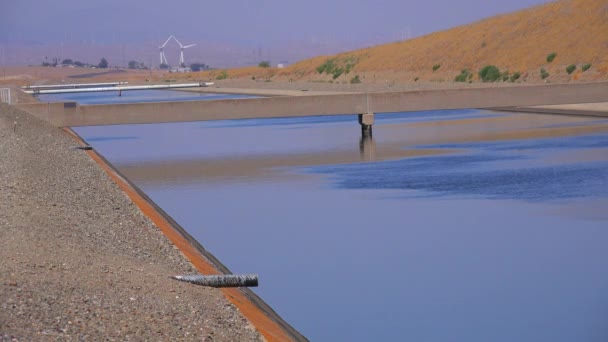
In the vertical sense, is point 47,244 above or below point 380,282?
above

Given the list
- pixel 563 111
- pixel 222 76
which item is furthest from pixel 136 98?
pixel 222 76

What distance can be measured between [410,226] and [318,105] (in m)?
18.0

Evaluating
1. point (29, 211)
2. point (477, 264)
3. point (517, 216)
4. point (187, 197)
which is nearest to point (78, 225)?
point (29, 211)

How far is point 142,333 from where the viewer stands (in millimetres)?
7539

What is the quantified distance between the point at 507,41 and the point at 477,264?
300 ft

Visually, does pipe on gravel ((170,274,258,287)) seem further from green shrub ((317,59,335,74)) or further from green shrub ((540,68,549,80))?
green shrub ((317,59,335,74))

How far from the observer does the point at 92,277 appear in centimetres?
928

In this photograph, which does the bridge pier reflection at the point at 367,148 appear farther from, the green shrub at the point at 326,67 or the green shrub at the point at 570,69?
the green shrub at the point at 326,67

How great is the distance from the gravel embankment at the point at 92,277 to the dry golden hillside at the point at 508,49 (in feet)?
180

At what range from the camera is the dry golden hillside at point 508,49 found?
78.4 meters

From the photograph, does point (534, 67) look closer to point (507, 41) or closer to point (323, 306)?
point (507, 41)

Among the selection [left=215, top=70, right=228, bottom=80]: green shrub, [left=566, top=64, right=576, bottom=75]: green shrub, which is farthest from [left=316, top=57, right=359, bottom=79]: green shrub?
[left=566, top=64, right=576, bottom=75]: green shrub

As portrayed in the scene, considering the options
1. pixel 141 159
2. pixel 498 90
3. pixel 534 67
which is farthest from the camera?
pixel 534 67

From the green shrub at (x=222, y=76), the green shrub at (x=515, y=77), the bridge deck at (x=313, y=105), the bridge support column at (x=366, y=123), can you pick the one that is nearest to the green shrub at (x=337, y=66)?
the green shrub at (x=222, y=76)
